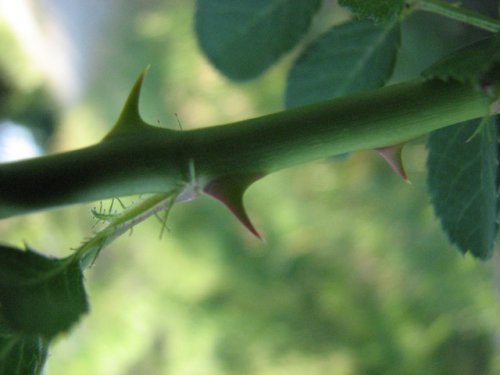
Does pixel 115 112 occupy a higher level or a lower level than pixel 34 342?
higher

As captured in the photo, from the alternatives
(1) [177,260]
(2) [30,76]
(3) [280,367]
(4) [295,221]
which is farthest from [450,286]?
(2) [30,76]

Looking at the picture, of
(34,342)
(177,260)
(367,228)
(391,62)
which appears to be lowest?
(34,342)

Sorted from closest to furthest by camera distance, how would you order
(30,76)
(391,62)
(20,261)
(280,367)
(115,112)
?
(20,261), (391,62), (280,367), (115,112), (30,76)

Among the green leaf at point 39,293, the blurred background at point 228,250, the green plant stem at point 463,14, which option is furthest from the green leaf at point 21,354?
the blurred background at point 228,250

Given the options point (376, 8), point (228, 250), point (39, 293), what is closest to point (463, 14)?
point (376, 8)

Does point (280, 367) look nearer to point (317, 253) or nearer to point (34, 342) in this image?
point (317, 253)

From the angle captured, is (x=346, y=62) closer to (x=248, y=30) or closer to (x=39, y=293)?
(x=248, y=30)

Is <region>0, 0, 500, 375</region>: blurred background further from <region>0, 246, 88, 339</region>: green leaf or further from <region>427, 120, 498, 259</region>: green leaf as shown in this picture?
<region>0, 246, 88, 339</region>: green leaf
